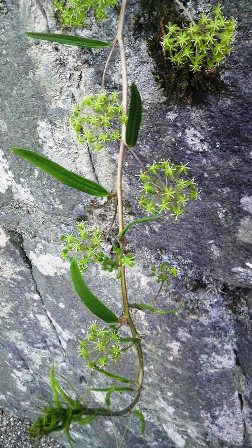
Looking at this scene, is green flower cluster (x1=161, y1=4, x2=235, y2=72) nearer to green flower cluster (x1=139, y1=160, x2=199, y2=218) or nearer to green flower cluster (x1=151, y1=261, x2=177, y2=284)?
green flower cluster (x1=139, y1=160, x2=199, y2=218)

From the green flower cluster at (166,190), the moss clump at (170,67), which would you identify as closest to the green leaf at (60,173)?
the green flower cluster at (166,190)

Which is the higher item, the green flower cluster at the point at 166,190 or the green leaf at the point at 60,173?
the green flower cluster at the point at 166,190

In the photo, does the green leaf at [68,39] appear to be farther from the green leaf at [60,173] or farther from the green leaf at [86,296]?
the green leaf at [86,296]

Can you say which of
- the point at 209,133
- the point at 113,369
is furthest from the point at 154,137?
the point at 113,369

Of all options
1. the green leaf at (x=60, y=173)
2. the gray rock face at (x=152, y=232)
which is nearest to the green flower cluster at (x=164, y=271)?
the gray rock face at (x=152, y=232)

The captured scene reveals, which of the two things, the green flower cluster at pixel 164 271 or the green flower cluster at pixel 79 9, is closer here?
the green flower cluster at pixel 79 9

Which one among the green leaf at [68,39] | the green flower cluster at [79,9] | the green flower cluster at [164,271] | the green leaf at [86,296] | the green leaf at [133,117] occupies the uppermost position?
the green flower cluster at [79,9]
